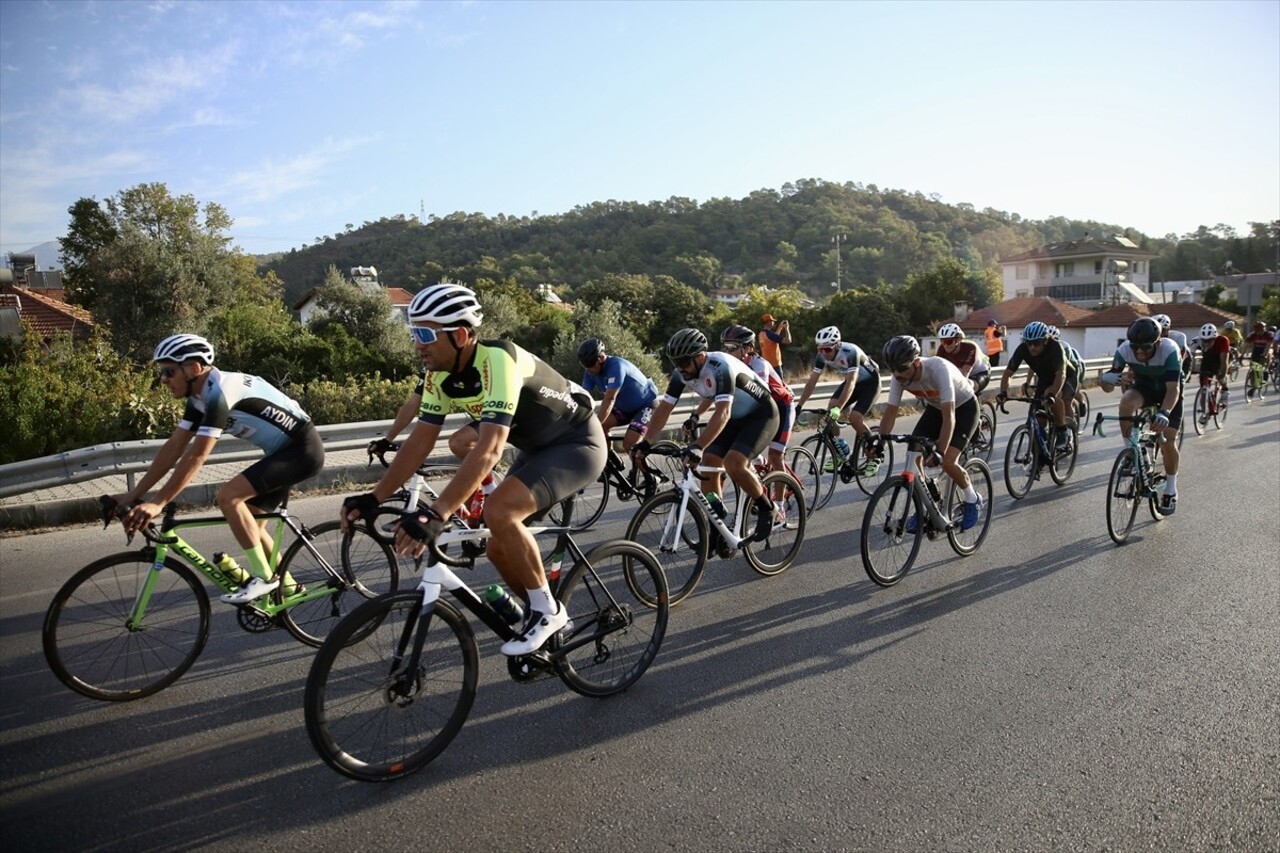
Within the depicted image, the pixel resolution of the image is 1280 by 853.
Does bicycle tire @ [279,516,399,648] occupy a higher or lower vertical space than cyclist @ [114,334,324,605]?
lower

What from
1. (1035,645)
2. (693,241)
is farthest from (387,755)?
(693,241)

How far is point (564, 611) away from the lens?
13.4 ft

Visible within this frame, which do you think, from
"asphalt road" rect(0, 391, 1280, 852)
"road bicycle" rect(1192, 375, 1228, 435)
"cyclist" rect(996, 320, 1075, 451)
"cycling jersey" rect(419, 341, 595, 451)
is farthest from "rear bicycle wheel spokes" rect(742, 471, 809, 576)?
"road bicycle" rect(1192, 375, 1228, 435)

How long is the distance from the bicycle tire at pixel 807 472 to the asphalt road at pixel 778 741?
2.68m

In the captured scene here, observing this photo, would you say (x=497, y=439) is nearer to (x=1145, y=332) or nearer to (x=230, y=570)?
(x=230, y=570)

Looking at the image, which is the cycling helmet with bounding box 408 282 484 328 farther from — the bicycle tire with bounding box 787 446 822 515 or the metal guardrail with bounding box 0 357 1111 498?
the metal guardrail with bounding box 0 357 1111 498

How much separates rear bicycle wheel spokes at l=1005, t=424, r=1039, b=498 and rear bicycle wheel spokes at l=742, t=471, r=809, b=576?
366 centimetres

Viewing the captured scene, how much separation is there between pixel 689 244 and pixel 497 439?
102 meters

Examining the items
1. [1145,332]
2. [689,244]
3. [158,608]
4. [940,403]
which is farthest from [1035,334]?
[689,244]

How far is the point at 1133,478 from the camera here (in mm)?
7570

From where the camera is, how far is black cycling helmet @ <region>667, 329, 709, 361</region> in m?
6.04

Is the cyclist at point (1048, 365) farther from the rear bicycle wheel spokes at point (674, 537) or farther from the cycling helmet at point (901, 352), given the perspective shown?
the rear bicycle wheel spokes at point (674, 537)

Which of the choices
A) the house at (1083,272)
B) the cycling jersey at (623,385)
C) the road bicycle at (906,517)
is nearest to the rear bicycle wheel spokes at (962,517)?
the road bicycle at (906,517)

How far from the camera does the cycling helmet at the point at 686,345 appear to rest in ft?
19.8
